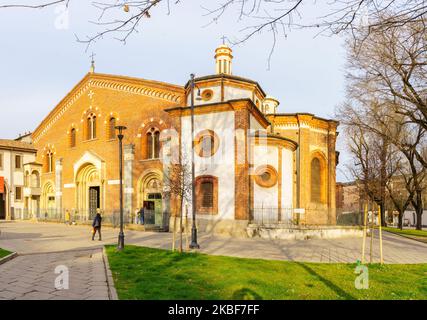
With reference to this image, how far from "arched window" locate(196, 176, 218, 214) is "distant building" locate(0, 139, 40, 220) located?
24.2 metres

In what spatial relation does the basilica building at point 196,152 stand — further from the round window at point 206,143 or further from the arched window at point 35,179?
the arched window at point 35,179

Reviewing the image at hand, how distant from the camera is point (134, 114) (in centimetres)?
2714

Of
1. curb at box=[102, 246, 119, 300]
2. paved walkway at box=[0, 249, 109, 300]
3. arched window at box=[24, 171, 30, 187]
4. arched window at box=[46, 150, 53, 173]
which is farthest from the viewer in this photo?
Answer: arched window at box=[24, 171, 30, 187]

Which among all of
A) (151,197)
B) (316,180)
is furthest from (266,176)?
(151,197)

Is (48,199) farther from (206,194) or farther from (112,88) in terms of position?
(206,194)

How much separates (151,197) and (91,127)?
10.3 meters

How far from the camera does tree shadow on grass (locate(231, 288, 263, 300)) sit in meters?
6.72

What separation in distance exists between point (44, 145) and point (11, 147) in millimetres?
5228

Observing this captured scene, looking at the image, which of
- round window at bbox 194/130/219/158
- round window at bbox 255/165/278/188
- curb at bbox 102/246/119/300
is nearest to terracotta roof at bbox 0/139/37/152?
round window at bbox 194/130/219/158

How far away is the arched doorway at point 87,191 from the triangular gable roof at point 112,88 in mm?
7473

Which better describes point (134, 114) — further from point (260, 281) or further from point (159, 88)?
point (260, 281)

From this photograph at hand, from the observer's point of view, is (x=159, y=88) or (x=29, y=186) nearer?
(x=159, y=88)

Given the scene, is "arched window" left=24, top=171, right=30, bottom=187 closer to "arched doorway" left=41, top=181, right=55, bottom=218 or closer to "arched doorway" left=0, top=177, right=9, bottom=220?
"arched doorway" left=0, top=177, right=9, bottom=220
